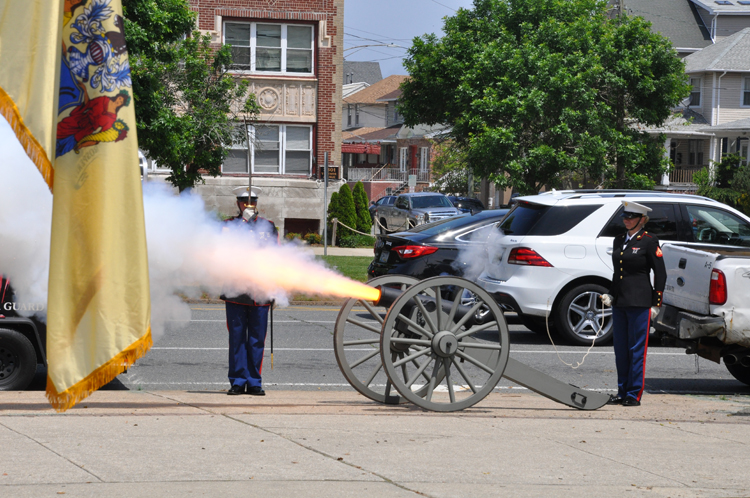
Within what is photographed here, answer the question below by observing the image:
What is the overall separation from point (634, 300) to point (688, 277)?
43.6 inches

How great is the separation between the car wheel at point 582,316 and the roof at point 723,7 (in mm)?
38841

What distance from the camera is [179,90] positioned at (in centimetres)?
2297

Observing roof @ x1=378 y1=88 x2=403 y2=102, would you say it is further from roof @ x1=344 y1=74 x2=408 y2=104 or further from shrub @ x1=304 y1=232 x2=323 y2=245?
shrub @ x1=304 y1=232 x2=323 y2=245

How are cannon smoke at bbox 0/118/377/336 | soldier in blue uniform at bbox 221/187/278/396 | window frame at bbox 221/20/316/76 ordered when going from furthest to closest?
window frame at bbox 221/20/316/76 → soldier in blue uniform at bbox 221/187/278/396 → cannon smoke at bbox 0/118/377/336

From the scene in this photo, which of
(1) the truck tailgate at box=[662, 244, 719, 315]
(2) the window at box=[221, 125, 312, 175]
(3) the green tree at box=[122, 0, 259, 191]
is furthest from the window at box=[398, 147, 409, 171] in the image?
(1) the truck tailgate at box=[662, 244, 719, 315]

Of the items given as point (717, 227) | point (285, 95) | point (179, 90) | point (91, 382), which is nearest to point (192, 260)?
point (91, 382)

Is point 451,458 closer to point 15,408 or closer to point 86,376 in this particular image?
point 86,376

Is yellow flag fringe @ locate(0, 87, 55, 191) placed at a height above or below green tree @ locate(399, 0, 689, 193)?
below

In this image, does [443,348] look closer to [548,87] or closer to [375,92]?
[548,87]

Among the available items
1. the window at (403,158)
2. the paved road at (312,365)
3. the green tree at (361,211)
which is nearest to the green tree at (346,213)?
the green tree at (361,211)

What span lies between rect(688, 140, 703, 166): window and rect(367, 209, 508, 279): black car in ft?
114

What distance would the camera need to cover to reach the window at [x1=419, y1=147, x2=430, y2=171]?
206 feet

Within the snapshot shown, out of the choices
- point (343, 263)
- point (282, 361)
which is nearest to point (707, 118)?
point (343, 263)

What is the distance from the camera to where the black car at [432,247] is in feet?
39.8
